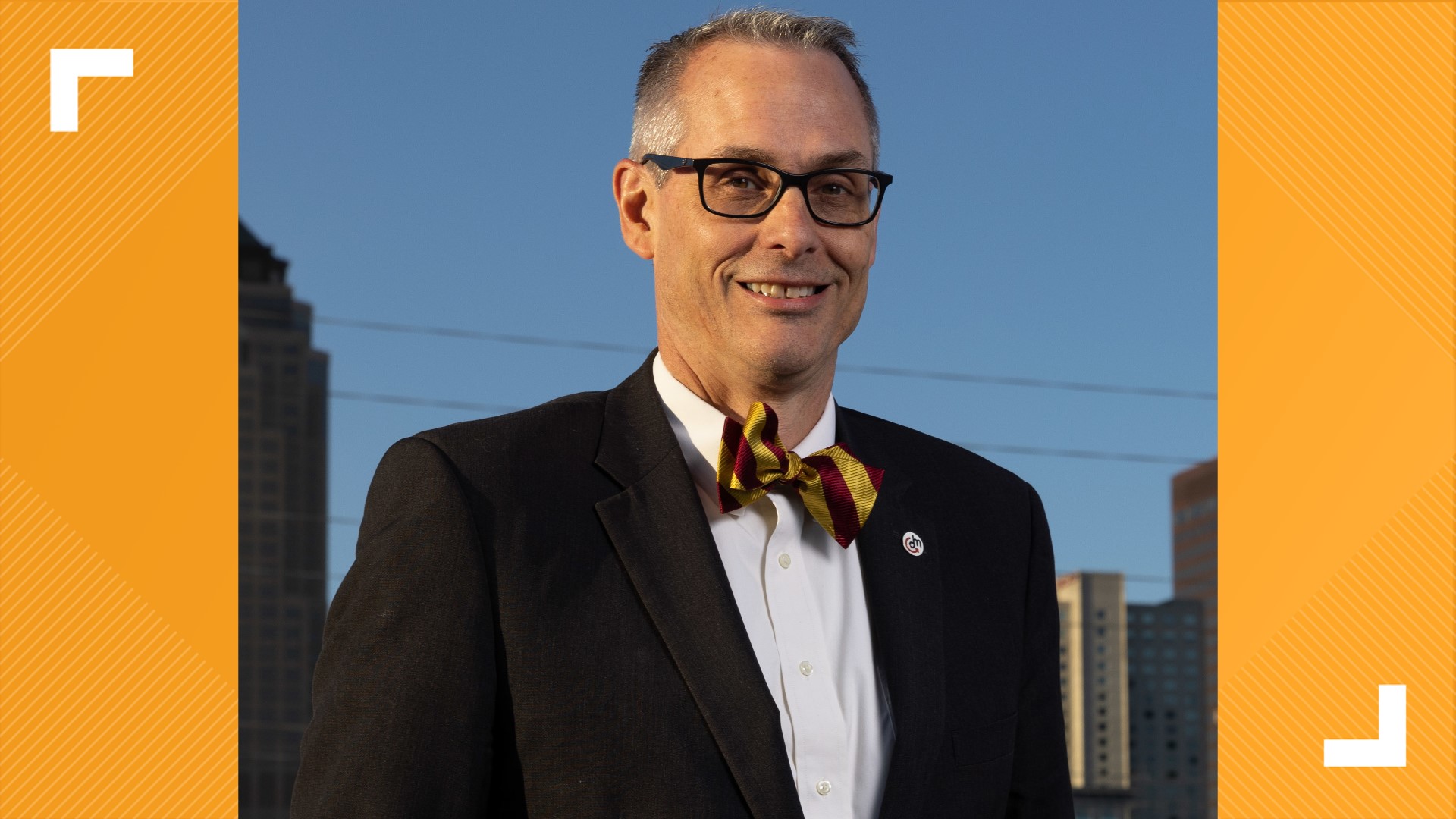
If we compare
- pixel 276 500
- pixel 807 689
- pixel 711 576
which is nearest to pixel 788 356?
pixel 711 576

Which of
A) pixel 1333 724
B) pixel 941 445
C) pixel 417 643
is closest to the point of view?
pixel 417 643

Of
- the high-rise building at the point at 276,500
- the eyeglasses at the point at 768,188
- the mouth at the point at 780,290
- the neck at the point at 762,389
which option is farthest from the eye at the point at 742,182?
the high-rise building at the point at 276,500

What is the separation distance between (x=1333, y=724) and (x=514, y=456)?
12.9 m

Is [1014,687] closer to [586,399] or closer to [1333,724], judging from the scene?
→ [586,399]

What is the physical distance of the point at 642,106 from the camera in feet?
7.59

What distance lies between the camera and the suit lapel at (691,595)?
6.31ft

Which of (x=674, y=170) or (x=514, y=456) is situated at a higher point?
(x=674, y=170)

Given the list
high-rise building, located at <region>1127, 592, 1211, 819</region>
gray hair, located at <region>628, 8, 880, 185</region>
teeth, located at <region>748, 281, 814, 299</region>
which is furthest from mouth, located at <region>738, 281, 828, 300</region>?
high-rise building, located at <region>1127, 592, 1211, 819</region>

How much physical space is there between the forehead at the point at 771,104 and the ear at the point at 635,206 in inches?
4.7

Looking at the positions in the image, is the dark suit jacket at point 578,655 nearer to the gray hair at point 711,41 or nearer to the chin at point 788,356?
the chin at point 788,356

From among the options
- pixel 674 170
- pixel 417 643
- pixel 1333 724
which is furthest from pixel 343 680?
pixel 1333 724

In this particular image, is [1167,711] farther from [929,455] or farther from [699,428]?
[699,428]

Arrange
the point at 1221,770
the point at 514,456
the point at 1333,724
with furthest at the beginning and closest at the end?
the point at 1333,724 < the point at 1221,770 < the point at 514,456

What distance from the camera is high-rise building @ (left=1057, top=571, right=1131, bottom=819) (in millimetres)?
45250
